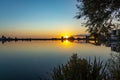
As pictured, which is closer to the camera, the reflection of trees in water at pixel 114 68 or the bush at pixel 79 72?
the bush at pixel 79 72

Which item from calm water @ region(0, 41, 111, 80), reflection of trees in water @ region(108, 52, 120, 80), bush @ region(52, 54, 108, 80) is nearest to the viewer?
bush @ region(52, 54, 108, 80)

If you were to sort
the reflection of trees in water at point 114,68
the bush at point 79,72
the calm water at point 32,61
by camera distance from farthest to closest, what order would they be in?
the calm water at point 32,61 → the reflection of trees in water at point 114,68 → the bush at point 79,72

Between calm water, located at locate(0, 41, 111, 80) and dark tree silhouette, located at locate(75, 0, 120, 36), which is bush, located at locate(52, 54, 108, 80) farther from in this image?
calm water, located at locate(0, 41, 111, 80)

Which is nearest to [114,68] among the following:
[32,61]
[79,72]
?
[79,72]

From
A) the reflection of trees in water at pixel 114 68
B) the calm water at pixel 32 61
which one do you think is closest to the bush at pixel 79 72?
the reflection of trees in water at pixel 114 68

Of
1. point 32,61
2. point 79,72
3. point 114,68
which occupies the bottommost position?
point 32,61

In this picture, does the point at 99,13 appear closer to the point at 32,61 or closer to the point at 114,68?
the point at 114,68

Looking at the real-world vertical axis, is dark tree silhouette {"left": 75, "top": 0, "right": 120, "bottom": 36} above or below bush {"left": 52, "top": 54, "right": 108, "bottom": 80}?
above

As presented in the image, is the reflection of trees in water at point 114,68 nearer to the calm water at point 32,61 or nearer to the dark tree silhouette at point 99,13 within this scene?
the dark tree silhouette at point 99,13

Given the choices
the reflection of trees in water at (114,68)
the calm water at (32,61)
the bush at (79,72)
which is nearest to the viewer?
the bush at (79,72)

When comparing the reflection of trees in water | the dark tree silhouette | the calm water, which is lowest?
the calm water

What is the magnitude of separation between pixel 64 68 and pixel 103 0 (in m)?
4.34

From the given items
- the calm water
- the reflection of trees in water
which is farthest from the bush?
the calm water

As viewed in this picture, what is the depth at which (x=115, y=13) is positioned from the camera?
37.7ft
